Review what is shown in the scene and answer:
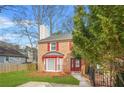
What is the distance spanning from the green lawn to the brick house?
0.27 meters

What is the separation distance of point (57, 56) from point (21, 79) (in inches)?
50.7

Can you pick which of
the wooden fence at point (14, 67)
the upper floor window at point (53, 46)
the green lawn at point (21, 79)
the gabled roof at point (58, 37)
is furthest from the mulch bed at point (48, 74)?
the gabled roof at point (58, 37)

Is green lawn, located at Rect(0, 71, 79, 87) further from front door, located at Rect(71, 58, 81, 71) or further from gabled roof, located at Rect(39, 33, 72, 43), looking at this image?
gabled roof, located at Rect(39, 33, 72, 43)

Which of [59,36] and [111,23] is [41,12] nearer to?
[59,36]

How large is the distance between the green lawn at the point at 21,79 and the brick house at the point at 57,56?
10.8 inches

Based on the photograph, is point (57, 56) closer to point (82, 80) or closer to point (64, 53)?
point (64, 53)

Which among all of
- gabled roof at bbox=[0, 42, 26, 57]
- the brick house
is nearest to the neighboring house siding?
the brick house

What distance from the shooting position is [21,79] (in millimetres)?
8203

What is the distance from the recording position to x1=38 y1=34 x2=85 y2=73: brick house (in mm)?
8398

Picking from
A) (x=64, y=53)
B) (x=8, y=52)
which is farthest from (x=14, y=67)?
(x=64, y=53)
